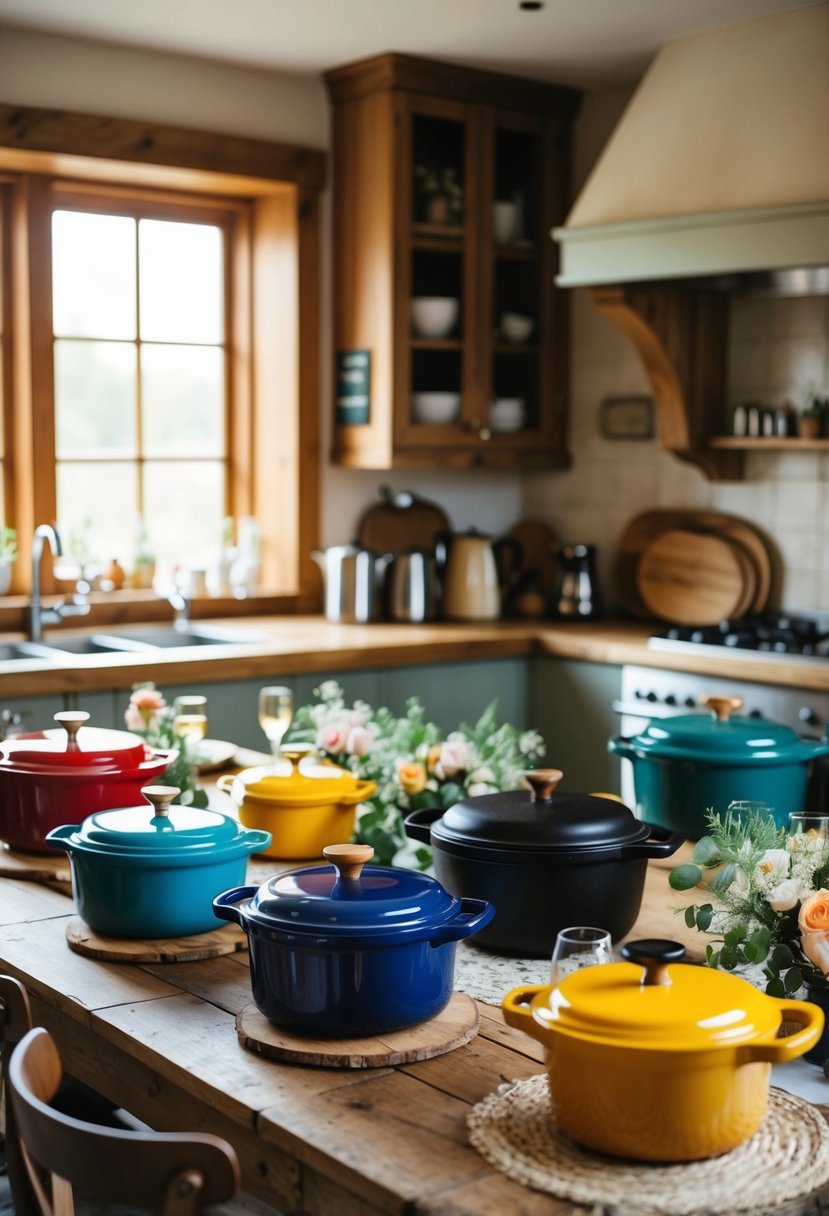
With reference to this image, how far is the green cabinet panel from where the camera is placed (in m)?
4.43

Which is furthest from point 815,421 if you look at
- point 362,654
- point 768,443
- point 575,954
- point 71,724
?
point 575,954

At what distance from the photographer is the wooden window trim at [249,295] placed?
4336 millimetres

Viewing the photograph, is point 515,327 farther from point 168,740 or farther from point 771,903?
point 771,903

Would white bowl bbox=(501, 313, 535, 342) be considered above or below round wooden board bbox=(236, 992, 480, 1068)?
above

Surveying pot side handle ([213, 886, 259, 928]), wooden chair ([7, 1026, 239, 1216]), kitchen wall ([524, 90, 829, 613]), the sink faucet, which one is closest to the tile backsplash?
kitchen wall ([524, 90, 829, 613])

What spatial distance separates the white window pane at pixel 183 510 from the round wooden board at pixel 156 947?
9.73ft

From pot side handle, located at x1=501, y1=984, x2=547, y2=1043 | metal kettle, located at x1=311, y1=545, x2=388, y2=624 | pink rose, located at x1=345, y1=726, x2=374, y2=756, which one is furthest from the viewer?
metal kettle, located at x1=311, y1=545, x2=388, y2=624

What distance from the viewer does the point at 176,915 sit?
1.82 m

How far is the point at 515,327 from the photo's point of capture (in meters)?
5.01

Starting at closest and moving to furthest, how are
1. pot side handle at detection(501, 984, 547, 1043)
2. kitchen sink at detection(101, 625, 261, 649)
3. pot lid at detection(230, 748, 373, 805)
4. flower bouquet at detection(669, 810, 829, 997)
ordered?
pot side handle at detection(501, 984, 547, 1043)
flower bouquet at detection(669, 810, 829, 997)
pot lid at detection(230, 748, 373, 805)
kitchen sink at detection(101, 625, 261, 649)

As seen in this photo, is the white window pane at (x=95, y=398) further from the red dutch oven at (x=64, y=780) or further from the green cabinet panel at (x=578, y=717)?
the red dutch oven at (x=64, y=780)

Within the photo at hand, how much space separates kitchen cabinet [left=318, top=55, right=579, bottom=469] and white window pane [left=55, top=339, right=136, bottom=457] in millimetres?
670

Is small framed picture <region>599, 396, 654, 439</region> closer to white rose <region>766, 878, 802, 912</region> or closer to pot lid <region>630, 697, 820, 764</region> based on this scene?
pot lid <region>630, 697, 820, 764</region>

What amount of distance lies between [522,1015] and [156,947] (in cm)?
62
